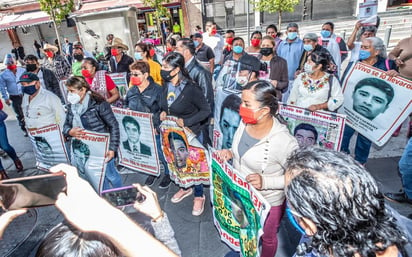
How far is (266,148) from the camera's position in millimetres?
2160

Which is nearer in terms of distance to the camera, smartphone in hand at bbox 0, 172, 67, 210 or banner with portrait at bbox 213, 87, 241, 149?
smartphone in hand at bbox 0, 172, 67, 210

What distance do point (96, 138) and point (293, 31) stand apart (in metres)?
4.50

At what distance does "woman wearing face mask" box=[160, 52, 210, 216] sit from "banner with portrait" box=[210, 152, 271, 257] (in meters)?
1.02

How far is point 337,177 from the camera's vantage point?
1074 mm

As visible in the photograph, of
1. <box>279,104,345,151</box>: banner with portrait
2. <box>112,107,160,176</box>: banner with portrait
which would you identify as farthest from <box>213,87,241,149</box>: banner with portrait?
<box>112,107,160,176</box>: banner with portrait

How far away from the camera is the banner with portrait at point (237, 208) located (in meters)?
1.83

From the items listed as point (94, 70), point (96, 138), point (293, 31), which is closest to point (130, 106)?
point (96, 138)

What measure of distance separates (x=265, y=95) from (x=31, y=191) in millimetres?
1754

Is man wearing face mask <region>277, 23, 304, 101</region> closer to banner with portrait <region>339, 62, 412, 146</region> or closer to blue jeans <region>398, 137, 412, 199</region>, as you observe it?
banner with portrait <region>339, 62, 412, 146</region>

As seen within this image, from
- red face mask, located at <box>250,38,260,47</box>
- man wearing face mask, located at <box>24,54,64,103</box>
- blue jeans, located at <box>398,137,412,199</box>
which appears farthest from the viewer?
red face mask, located at <box>250,38,260,47</box>

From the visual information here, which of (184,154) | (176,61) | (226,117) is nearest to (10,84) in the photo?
→ (176,61)

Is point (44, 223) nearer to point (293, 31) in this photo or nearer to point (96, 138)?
point (96, 138)

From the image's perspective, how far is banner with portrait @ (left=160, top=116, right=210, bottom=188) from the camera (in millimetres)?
3164

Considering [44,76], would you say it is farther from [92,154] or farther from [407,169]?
[407,169]
